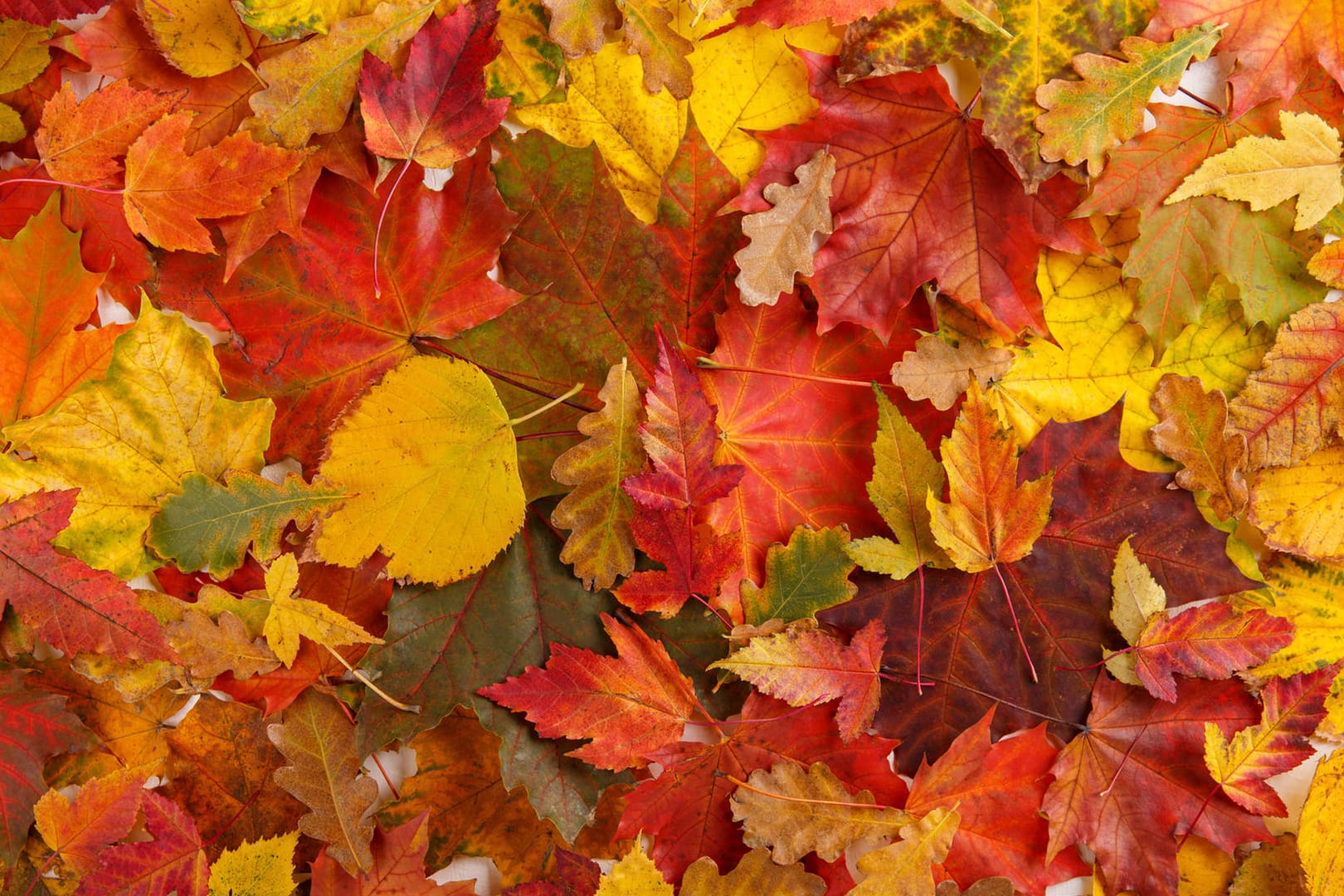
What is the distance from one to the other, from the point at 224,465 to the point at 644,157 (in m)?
0.50

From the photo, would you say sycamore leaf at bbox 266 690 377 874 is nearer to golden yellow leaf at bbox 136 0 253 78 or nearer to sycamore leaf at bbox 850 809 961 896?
sycamore leaf at bbox 850 809 961 896

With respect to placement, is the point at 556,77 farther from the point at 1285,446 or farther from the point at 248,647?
the point at 1285,446

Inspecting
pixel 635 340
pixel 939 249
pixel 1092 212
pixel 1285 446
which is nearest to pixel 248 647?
pixel 635 340

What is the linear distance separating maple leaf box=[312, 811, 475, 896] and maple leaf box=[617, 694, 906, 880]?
192mm

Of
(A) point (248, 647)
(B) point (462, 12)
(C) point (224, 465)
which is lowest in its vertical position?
(A) point (248, 647)

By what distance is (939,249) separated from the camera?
2.78 feet

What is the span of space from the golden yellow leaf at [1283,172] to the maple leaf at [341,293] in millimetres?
677

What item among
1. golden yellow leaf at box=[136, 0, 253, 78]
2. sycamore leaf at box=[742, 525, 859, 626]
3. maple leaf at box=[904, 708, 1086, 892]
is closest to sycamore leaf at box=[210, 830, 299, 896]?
sycamore leaf at box=[742, 525, 859, 626]

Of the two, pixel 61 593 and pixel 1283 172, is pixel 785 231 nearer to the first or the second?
pixel 1283 172

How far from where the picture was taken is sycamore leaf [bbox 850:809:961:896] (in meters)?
0.81

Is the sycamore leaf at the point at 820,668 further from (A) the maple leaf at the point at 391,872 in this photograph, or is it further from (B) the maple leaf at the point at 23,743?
(B) the maple leaf at the point at 23,743

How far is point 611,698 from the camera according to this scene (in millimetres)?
807

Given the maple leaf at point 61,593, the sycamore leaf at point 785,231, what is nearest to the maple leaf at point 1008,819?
the sycamore leaf at point 785,231

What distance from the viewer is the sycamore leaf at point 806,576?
822 millimetres
